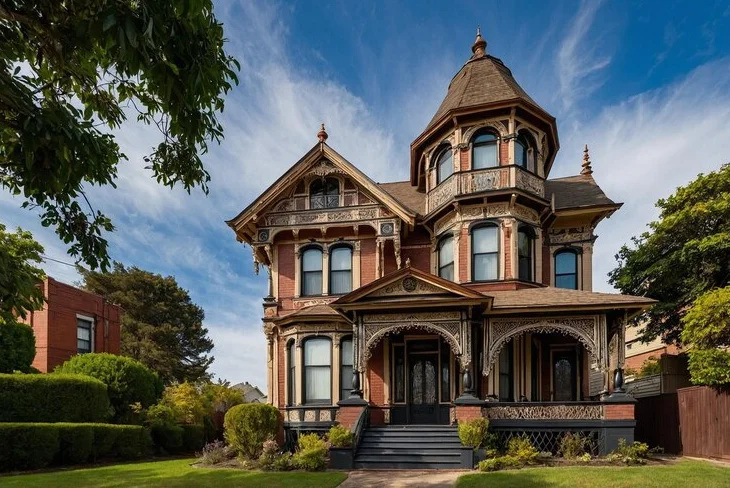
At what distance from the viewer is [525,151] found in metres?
18.1

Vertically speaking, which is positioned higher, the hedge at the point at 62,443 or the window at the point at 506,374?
the window at the point at 506,374

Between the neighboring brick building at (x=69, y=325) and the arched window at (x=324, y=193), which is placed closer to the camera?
the arched window at (x=324, y=193)

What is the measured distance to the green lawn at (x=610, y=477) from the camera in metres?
9.75

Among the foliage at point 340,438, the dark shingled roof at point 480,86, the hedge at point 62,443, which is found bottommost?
the hedge at point 62,443

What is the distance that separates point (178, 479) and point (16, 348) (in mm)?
13689

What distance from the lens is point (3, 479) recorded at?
504 inches

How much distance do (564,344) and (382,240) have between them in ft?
23.9

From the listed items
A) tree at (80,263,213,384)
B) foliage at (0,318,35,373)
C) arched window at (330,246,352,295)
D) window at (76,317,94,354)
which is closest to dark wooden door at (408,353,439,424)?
arched window at (330,246,352,295)

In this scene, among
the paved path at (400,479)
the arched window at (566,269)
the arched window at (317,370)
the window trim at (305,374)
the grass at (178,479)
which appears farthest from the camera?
the arched window at (566,269)

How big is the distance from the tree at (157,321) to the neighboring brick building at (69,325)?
13645 millimetres

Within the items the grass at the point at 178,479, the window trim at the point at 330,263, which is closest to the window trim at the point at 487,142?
the window trim at the point at 330,263

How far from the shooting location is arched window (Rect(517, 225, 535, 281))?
17641 mm

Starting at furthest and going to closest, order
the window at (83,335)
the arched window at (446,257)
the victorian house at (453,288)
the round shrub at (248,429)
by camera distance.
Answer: the window at (83,335) → the arched window at (446,257) → the victorian house at (453,288) → the round shrub at (248,429)

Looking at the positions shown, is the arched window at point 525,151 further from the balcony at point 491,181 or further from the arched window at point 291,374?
the arched window at point 291,374
